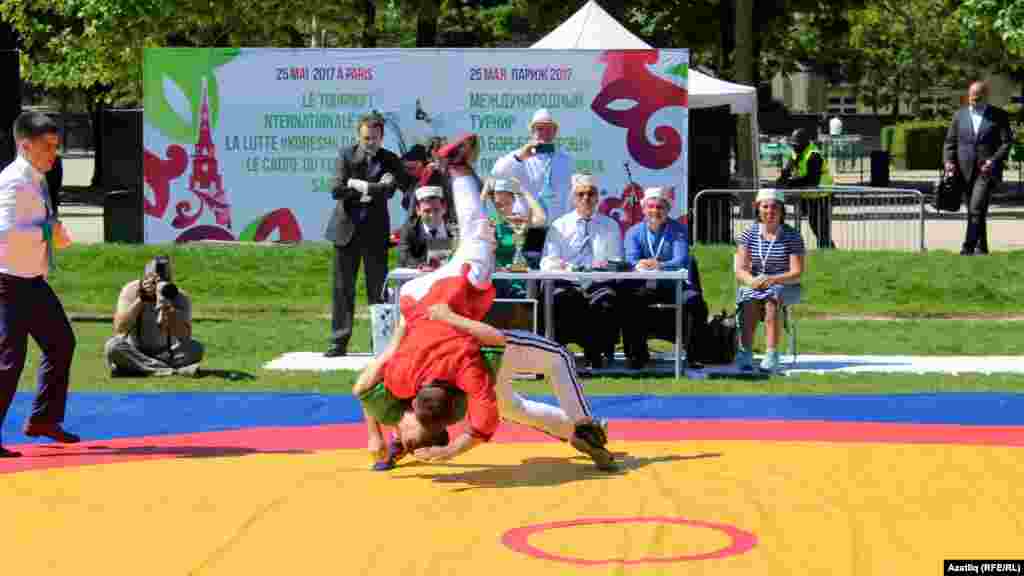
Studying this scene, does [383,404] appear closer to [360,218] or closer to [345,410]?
[345,410]

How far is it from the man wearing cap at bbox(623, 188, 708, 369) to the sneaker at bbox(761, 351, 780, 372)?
62 cm

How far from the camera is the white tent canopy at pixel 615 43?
967 inches

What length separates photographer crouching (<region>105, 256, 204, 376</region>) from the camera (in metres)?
13.0

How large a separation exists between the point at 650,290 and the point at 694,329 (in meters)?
0.48

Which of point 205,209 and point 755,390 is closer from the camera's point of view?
point 755,390

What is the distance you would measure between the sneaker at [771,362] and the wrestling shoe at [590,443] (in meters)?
4.44


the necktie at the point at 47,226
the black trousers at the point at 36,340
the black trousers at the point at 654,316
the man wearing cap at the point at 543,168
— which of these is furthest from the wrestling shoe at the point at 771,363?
the necktie at the point at 47,226

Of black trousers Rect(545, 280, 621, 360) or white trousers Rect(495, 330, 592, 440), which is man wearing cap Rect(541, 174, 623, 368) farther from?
white trousers Rect(495, 330, 592, 440)

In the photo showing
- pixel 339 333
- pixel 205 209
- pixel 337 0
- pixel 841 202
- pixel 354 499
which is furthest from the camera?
pixel 337 0

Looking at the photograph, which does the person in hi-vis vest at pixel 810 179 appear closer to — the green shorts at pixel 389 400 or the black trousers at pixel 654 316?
the black trousers at pixel 654 316

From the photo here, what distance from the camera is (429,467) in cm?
952

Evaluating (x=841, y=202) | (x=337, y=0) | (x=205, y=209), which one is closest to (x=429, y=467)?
(x=205, y=209)

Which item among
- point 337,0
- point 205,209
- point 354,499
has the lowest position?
point 354,499

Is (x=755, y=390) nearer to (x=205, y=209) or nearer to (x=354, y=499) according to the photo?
(x=354, y=499)
